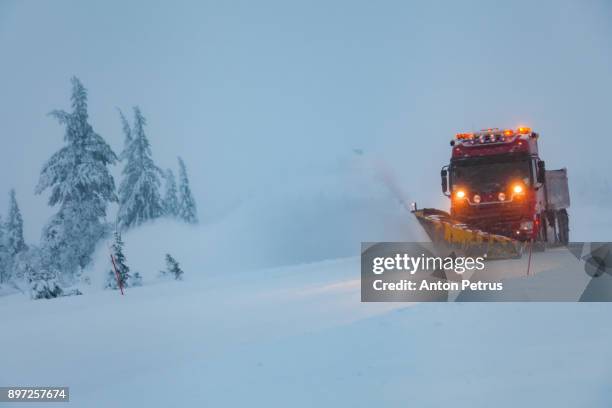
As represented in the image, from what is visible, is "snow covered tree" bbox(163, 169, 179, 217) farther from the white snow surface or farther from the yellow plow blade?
the yellow plow blade

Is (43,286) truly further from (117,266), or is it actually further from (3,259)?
(3,259)

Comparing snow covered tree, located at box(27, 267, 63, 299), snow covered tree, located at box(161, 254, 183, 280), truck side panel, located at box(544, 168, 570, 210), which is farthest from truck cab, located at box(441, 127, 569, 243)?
snow covered tree, located at box(161, 254, 183, 280)

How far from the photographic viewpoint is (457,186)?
1684 centimetres

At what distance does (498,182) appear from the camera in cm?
1647

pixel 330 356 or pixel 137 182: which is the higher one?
pixel 137 182

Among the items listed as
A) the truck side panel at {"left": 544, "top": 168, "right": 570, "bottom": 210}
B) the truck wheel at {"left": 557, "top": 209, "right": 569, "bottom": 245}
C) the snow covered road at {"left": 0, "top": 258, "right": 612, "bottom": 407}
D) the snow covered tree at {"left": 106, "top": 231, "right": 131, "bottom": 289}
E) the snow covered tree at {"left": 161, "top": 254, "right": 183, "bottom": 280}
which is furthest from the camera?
the snow covered tree at {"left": 161, "top": 254, "right": 183, "bottom": 280}

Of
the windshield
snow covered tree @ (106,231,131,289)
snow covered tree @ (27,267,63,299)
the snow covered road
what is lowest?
the snow covered road

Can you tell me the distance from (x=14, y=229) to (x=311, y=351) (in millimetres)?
42394

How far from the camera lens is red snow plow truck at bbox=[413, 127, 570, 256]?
52.6 feet

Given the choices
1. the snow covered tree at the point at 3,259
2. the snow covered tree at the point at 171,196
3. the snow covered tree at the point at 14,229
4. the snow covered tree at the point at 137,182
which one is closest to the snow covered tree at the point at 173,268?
the snow covered tree at the point at 137,182

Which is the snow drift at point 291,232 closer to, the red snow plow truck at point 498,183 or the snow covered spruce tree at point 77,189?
the snow covered spruce tree at point 77,189

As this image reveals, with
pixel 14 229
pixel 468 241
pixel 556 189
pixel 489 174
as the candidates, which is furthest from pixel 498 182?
pixel 14 229

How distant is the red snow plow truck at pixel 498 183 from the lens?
1605cm

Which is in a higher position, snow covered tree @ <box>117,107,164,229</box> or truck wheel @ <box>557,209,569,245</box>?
snow covered tree @ <box>117,107,164,229</box>
